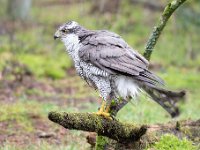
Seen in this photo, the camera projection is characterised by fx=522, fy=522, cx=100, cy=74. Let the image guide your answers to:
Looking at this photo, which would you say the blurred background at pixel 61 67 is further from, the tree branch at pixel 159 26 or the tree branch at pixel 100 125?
the tree branch at pixel 159 26

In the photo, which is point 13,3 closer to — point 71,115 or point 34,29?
point 34,29

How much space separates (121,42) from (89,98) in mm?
6676

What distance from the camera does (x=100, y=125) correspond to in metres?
6.03

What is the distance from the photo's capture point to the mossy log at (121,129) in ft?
18.7

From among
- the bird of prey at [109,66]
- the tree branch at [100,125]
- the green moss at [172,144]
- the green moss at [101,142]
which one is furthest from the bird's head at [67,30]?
the green moss at [172,144]

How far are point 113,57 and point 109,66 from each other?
14 cm

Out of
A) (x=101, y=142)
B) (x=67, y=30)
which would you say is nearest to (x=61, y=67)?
(x=101, y=142)

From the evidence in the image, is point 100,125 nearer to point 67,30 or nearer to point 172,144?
Result: point 172,144

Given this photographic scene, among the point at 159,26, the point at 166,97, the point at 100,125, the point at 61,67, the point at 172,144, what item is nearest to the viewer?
the point at 100,125

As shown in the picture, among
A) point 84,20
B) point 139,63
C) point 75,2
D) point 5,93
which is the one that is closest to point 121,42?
point 139,63

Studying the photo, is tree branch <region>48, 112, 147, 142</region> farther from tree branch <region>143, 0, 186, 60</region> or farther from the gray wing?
tree branch <region>143, 0, 186, 60</region>

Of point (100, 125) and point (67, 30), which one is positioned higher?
point (67, 30)

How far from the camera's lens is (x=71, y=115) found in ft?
18.6

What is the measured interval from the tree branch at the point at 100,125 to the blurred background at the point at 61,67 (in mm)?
571
